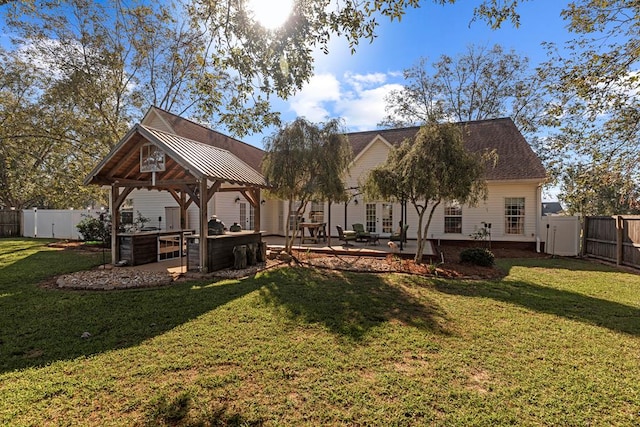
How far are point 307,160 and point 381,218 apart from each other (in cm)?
763

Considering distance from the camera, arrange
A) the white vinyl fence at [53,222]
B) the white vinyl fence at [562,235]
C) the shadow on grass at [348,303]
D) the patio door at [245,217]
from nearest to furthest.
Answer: the shadow on grass at [348,303]
the white vinyl fence at [562,235]
the patio door at [245,217]
the white vinyl fence at [53,222]

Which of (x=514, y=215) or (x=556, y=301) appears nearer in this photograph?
(x=556, y=301)

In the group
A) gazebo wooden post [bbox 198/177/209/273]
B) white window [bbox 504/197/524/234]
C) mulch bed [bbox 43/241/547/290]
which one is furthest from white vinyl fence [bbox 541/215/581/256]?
gazebo wooden post [bbox 198/177/209/273]

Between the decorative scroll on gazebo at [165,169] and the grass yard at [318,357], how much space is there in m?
2.91

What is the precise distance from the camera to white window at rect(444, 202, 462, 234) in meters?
15.8

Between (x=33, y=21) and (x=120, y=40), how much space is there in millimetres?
3536

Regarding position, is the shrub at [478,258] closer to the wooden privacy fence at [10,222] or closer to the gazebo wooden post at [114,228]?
the gazebo wooden post at [114,228]

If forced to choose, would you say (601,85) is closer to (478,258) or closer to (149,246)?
(478,258)

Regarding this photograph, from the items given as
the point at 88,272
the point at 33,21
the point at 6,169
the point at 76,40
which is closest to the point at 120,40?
the point at 76,40

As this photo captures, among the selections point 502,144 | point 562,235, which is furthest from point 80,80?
point 562,235

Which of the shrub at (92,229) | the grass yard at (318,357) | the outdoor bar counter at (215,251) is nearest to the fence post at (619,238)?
the grass yard at (318,357)

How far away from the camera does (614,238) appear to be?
1156 centimetres

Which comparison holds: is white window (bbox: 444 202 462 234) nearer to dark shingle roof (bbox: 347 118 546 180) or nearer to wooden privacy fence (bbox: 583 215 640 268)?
dark shingle roof (bbox: 347 118 546 180)

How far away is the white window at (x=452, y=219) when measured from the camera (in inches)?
622
